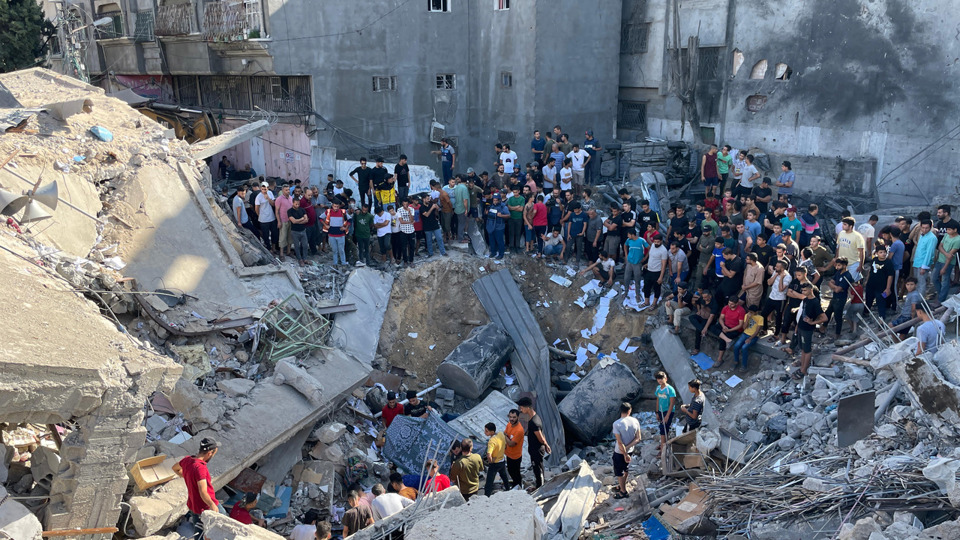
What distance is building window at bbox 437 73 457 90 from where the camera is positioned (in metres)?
20.2

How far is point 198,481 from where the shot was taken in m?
6.91

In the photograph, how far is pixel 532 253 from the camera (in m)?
14.7

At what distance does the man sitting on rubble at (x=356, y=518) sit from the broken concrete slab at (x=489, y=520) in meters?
1.19

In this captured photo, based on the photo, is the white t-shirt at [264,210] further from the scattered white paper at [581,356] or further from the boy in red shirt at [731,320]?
the boy in red shirt at [731,320]

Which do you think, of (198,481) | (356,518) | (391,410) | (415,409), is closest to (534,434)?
(415,409)

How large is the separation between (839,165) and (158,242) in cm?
1420

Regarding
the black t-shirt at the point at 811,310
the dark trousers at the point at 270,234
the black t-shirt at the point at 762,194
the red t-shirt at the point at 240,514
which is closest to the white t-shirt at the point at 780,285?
the black t-shirt at the point at 811,310

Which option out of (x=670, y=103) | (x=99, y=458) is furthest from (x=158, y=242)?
(x=670, y=103)

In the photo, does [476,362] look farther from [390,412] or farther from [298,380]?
[298,380]

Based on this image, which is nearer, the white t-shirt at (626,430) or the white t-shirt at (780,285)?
the white t-shirt at (626,430)

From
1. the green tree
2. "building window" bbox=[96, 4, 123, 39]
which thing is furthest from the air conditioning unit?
the green tree

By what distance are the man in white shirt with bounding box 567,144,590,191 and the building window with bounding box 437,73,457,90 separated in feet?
20.0

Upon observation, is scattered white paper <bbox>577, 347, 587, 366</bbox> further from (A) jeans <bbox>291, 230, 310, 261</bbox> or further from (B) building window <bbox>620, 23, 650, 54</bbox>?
(B) building window <bbox>620, 23, 650, 54</bbox>

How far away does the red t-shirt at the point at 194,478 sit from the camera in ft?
22.7
